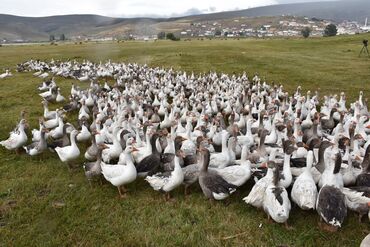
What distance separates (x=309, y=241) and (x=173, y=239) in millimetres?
3060

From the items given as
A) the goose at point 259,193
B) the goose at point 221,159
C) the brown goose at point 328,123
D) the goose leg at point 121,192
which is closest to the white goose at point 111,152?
the goose leg at point 121,192

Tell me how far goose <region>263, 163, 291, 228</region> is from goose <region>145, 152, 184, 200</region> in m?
2.34

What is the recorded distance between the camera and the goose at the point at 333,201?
24.1ft

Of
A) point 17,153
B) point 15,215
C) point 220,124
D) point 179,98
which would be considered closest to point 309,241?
point 220,124

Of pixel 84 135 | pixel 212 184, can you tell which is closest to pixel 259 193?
pixel 212 184

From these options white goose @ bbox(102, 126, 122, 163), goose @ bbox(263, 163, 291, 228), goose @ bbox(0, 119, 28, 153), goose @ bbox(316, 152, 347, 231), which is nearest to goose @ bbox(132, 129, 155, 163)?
white goose @ bbox(102, 126, 122, 163)

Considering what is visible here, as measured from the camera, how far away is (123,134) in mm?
12539

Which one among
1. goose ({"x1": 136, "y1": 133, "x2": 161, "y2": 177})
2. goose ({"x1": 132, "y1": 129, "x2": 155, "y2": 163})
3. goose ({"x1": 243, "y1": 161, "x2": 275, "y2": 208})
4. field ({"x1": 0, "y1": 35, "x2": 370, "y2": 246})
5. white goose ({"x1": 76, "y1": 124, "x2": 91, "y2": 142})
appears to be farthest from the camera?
white goose ({"x1": 76, "y1": 124, "x2": 91, "y2": 142})

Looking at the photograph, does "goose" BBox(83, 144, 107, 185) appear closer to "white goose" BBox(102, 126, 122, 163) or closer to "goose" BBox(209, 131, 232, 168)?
"white goose" BBox(102, 126, 122, 163)

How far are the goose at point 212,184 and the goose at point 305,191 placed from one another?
5.08 ft

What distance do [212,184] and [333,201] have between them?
9.59 ft

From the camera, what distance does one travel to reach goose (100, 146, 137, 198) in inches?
368

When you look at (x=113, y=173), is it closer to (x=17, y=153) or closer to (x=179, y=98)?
(x=17, y=153)

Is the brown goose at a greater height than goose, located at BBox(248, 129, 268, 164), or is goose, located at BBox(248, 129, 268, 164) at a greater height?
goose, located at BBox(248, 129, 268, 164)
